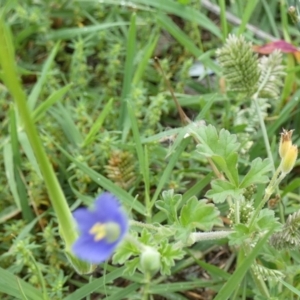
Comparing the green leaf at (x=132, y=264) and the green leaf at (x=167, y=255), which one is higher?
the green leaf at (x=167, y=255)

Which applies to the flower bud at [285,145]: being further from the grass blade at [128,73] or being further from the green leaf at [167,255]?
the grass blade at [128,73]

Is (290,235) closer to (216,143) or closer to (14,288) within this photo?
(216,143)

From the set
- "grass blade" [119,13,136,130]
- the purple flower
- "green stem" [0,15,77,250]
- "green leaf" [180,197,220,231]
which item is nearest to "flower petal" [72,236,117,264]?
the purple flower

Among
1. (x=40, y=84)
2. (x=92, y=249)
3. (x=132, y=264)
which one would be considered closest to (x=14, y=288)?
(x=132, y=264)

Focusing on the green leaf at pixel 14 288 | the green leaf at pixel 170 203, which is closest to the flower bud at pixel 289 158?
the green leaf at pixel 170 203

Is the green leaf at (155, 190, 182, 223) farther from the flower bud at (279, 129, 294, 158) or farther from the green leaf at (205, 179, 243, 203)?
the flower bud at (279, 129, 294, 158)
